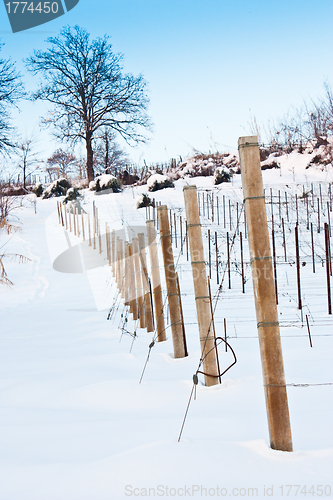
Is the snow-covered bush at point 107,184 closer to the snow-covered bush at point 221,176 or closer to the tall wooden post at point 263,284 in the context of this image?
the snow-covered bush at point 221,176

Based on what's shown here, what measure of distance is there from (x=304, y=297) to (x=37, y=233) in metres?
9.53

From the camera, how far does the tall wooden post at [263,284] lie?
A: 1388 millimetres

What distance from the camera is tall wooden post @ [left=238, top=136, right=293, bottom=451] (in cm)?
139

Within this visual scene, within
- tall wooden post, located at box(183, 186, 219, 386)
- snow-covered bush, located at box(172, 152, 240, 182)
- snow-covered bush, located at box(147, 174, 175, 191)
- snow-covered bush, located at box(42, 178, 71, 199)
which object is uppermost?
snow-covered bush, located at box(172, 152, 240, 182)

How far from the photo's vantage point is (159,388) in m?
2.07

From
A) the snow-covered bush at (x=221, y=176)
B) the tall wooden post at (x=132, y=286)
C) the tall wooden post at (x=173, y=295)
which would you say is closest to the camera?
the tall wooden post at (x=173, y=295)

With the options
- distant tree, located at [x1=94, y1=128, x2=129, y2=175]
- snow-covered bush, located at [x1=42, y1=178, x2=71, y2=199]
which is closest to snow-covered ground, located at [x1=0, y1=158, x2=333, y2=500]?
snow-covered bush, located at [x1=42, y1=178, x2=71, y2=199]

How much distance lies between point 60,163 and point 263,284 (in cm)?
2995

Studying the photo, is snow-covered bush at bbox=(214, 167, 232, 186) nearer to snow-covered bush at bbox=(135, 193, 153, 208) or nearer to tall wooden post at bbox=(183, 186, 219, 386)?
snow-covered bush at bbox=(135, 193, 153, 208)

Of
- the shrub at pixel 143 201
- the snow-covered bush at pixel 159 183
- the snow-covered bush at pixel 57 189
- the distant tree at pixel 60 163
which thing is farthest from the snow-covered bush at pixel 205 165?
the distant tree at pixel 60 163

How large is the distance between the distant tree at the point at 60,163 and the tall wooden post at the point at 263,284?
27872 mm

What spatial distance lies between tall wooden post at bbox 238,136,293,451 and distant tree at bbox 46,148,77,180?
27.9 meters

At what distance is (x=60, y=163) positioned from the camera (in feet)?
96.2

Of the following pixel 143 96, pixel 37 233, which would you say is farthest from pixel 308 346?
pixel 143 96
